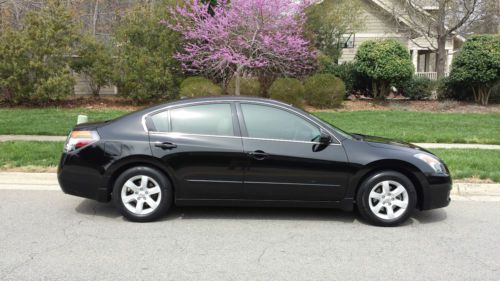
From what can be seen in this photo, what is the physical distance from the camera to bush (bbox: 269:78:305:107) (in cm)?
1568

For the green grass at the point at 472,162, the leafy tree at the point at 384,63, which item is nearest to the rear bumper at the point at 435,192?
the green grass at the point at 472,162

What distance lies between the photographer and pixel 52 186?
6949 millimetres

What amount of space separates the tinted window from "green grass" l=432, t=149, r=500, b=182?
3198mm

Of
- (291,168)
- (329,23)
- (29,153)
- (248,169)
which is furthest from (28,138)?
(329,23)

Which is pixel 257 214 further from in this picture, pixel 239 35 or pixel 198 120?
pixel 239 35

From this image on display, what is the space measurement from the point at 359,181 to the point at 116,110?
1129cm

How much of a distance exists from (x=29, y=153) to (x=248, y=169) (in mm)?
5000

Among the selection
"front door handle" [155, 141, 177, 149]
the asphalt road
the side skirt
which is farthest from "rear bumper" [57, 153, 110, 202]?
the side skirt

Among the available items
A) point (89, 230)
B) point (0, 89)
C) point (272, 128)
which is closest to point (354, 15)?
point (0, 89)

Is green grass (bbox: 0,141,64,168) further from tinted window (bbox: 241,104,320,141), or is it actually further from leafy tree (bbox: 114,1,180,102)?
leafy tree (bbox: 114,1,180,102)

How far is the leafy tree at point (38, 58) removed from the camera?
1534 centimetres

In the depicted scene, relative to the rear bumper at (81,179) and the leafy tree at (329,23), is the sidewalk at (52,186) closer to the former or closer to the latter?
the rear bumper at (81,179)

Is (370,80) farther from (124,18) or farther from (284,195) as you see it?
(284,195)

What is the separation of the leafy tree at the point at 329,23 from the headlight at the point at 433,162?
42.9ft
